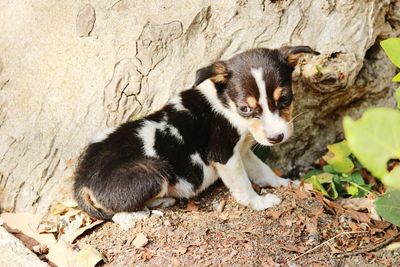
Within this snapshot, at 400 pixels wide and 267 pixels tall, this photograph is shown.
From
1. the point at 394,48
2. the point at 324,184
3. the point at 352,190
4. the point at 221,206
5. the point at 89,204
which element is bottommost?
the point at 352,190

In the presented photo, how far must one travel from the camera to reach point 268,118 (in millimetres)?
4152

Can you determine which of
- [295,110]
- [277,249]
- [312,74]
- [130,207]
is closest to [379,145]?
[277,249]

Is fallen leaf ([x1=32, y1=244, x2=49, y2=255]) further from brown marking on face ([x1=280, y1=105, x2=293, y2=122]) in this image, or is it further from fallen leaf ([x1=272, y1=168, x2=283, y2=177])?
fallen leaf ([x1=272, y1=168, x2=283, y2=177])

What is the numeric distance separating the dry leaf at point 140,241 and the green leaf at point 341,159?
223 cm

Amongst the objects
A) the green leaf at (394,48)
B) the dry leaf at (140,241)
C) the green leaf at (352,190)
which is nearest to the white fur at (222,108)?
the dry leaf at (140,241)

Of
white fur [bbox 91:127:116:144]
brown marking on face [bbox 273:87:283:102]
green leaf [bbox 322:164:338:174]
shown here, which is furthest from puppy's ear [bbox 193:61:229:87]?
green leaf [bbox 322:164:338:174]

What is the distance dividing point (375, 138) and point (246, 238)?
9.81 ft

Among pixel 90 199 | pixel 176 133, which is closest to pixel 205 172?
pixel 176 133

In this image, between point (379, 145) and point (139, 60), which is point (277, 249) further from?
point (379, 145)

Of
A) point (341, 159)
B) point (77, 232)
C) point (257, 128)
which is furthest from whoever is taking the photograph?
point (341, 159)

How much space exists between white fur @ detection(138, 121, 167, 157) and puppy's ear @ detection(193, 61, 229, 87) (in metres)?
0.57

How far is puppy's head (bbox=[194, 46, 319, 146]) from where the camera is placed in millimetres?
4129

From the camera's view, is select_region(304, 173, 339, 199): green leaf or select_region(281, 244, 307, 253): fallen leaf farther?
select_region(304, 173, 339, 199): green leaf

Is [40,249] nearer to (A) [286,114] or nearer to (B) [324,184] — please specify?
(A) [286,114]
